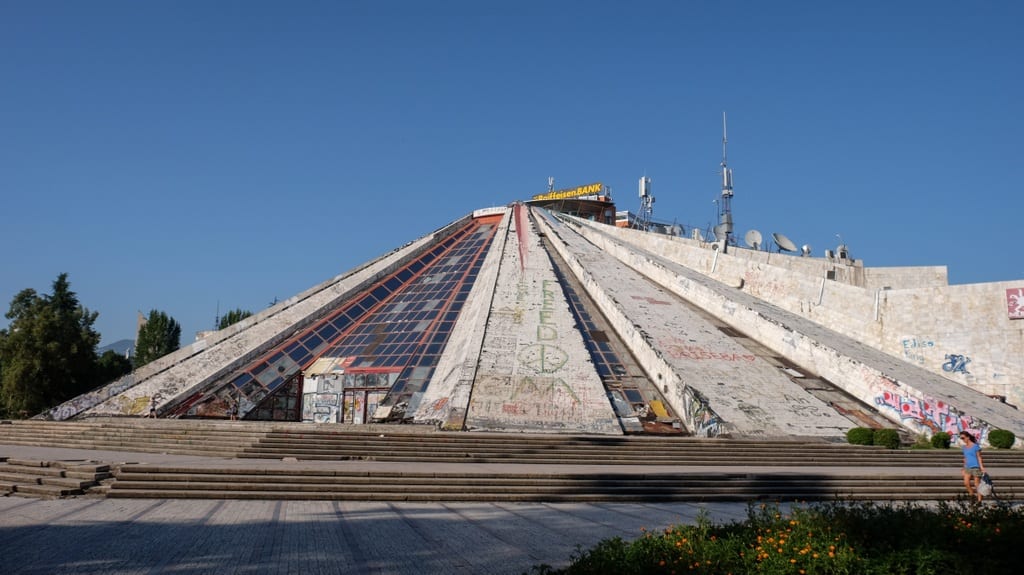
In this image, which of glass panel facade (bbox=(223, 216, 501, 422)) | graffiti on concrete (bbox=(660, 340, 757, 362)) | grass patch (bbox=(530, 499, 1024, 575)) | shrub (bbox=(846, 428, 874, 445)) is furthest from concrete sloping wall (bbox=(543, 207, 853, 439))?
grass patch (bbox=(530, 499, 1024, 575))

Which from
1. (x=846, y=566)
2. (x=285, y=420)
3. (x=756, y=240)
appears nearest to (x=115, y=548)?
(x=846, y=566)

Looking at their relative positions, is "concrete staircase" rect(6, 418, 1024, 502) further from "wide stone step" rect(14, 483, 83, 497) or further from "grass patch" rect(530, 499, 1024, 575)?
"grass patch" rect(530, 499, 1024, 575)

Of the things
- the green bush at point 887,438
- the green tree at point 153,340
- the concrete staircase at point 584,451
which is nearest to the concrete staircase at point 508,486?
the concrete staircase at point 584,451

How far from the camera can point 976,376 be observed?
64.7 feet

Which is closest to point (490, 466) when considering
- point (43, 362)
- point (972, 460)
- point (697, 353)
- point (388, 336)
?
point (972, 460)

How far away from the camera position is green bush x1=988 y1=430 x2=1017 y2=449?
1552 centimetres

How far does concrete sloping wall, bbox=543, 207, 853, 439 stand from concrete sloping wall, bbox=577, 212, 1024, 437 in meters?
1.09

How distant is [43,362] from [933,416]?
28.6 m

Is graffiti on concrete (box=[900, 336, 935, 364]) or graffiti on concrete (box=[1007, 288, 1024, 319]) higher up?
graffiti on concrete (box=[1007, 288, 1024, 319])

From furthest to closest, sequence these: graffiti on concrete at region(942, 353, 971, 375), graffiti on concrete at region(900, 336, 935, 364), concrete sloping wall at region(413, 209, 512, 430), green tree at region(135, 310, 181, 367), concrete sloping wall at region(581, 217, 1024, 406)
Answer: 1. green tree at region(135, 310, 181, 367)
2. graffiti on concrete at region(900, 336, 935, 364)
3. graffiti on concrete at region(942, 353, 971, 375)
4. concrete sloping wall at region(581, 217, 1024, 406)
5. concrete sloping wall at region(413, 209, 512, 430)

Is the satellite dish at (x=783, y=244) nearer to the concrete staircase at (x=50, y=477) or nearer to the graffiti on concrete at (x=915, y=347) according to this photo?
the graffiti on concrete at (x=915, y=347)

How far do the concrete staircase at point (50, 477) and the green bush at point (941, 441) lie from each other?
52.7ft

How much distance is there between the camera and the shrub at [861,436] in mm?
15070

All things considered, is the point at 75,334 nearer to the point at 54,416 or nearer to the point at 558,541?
the point at 54,416
